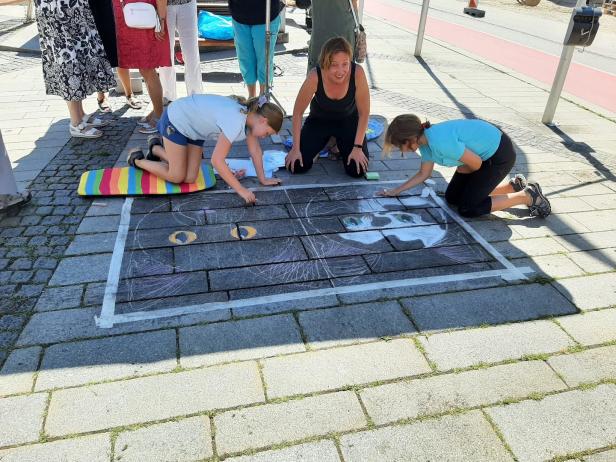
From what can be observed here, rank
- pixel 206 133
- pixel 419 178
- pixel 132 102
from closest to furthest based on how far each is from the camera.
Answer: pixel 419 178 → pixel 206 133 → pixel 132 102

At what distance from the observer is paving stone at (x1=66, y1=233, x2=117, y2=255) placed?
308 cm

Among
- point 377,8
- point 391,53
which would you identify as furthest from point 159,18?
point 377,8

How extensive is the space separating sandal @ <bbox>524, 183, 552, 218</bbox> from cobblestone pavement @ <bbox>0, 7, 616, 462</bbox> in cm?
8

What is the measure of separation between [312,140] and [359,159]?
0.49 meters

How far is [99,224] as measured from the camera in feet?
11.1

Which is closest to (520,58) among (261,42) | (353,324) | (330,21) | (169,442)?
(330,21)

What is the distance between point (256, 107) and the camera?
3.44 metres

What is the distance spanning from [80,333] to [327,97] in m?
2.81

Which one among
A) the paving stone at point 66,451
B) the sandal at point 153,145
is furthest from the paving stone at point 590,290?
the sandal at point 153,145

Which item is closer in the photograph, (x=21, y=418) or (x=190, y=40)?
(x=21, y=418)

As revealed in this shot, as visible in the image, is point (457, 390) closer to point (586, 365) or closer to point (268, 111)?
point (586, 365)

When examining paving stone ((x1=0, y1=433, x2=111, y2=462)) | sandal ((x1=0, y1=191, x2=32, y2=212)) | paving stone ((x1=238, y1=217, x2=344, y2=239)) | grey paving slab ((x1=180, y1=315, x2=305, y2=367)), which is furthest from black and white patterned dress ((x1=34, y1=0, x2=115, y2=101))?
paving stone ((x1=0, y1=433, x2=111, y2=462))

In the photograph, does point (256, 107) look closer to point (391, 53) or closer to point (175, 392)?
point (175, 392)

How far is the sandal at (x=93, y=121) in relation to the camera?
496 cm
